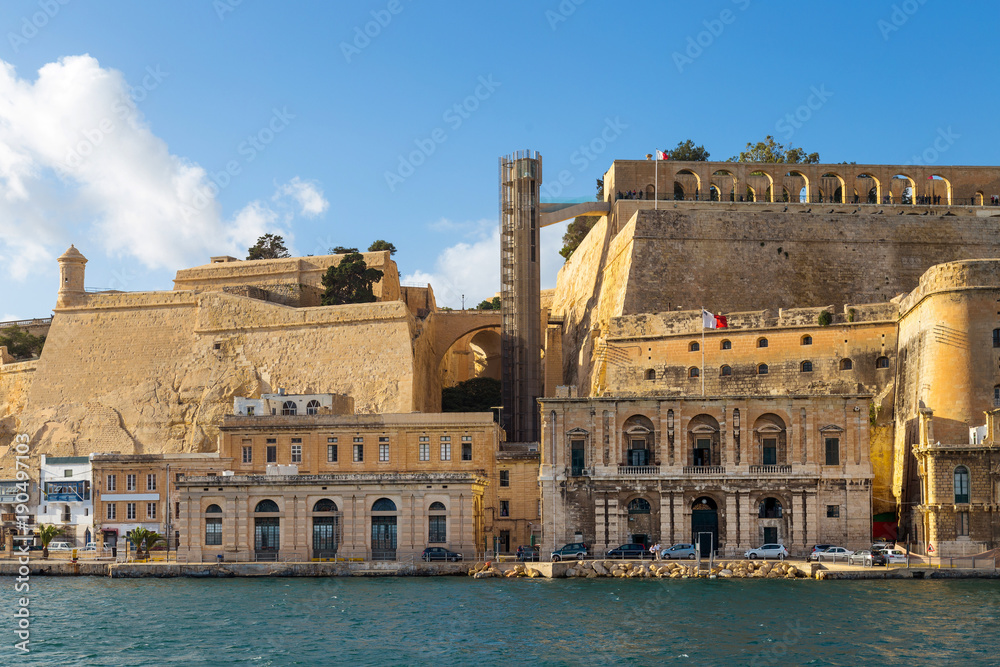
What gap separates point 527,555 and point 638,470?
5273 millimetres

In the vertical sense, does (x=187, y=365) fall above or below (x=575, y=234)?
below

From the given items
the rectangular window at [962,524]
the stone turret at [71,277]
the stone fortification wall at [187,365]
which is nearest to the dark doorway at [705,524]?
the rectangular window at [962,524]

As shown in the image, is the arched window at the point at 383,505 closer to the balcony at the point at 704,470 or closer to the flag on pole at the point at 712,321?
the balcony at the point at 704,470

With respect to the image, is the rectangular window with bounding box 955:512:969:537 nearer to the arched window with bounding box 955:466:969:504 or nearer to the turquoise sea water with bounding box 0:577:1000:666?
the arched window with bounding box 955:466:969:504

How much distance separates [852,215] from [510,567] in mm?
31381

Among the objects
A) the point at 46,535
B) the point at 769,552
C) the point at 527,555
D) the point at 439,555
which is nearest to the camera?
the point at 769,552

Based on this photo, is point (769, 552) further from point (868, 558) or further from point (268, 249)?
point (268, 249)

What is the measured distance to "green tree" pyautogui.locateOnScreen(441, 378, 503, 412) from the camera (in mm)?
73750

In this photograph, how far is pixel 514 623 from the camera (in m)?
36.3

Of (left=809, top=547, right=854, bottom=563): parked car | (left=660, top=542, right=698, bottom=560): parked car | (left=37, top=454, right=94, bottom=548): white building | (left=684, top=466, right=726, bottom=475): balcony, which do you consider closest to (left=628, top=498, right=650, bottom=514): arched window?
(left=684, top=466, right=726, bottom=475): balcony

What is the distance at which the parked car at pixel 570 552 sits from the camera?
154 feet

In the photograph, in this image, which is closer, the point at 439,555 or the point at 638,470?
the point at 439,555

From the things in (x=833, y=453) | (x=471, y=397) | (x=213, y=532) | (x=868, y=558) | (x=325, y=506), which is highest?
(x=471, y=397)

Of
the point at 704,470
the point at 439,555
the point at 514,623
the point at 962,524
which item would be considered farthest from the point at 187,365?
the point at 962,524
